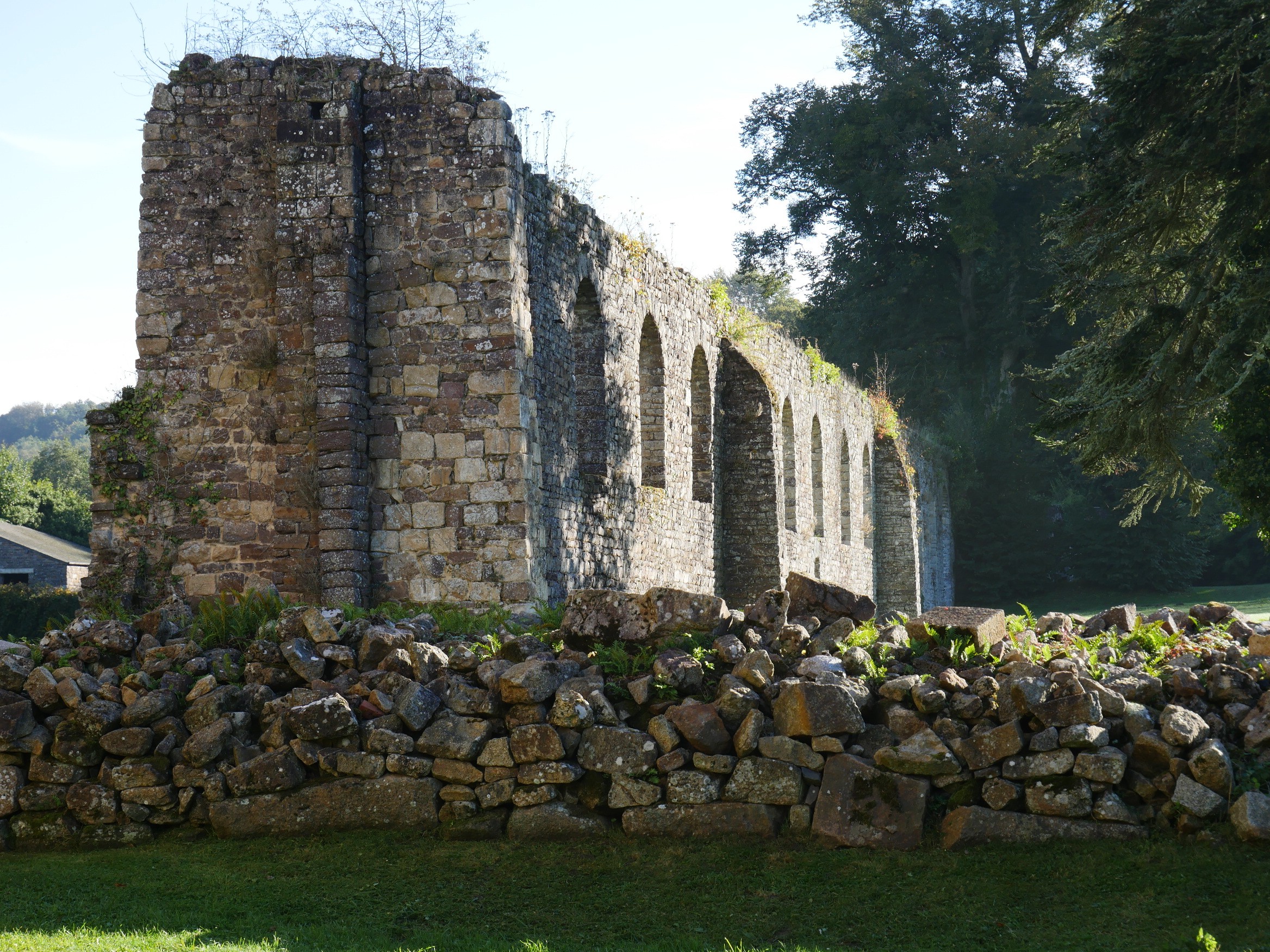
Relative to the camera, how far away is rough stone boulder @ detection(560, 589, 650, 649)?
24.5ft

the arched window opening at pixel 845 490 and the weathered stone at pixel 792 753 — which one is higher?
the arched window opening at pixel 845 490

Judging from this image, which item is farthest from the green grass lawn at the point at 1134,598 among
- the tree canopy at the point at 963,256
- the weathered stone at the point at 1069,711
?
the weathered stone at the point at 1069,711

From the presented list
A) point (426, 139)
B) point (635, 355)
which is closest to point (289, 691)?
point (426, 139)

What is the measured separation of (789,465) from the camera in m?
21.1

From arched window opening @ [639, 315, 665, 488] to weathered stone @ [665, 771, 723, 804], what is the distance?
9140 mm

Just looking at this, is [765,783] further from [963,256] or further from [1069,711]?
[963,256]

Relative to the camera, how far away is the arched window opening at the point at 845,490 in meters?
25.9

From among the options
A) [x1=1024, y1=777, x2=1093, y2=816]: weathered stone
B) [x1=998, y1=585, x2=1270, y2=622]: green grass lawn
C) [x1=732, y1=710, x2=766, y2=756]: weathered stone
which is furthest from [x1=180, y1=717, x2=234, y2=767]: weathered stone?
[x1=998, y1=585, x2=1270, y2=622]: green grass lawn

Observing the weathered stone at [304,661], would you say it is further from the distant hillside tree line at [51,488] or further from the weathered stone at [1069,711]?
the distant hillside tree line at [51,488]

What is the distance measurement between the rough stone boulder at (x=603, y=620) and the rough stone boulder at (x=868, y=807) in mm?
1586

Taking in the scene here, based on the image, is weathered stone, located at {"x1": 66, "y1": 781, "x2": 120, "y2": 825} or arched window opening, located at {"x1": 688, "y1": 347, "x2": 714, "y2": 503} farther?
arched window opening, located at {"x1": 688, "y1": 347, "x2": 714, "y2": 503}

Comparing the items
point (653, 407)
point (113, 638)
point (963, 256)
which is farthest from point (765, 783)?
point (963, 256)

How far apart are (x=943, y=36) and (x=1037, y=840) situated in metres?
34.8

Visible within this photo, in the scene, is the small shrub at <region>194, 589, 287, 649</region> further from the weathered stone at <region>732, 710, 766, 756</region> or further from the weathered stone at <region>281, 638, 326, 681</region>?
the weathered stone at <region>732, 710, 766, 756</region>
